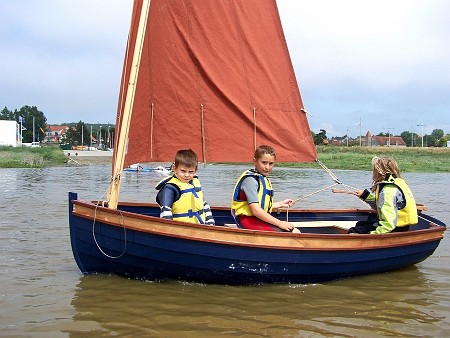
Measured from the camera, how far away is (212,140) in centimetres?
802

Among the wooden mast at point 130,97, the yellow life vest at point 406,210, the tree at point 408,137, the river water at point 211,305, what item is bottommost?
the river water at point 211,305

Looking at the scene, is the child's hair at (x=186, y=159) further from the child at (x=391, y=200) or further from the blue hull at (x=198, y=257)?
the child at (x=391, y=200)

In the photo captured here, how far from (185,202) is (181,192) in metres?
0.14

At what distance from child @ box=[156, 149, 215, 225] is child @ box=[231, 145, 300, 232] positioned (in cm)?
54

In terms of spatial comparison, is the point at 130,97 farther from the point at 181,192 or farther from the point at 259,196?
the point at 259,196

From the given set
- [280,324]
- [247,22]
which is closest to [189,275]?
[280,324]

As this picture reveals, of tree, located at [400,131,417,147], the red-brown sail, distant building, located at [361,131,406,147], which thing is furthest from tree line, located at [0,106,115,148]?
the red-brown sail

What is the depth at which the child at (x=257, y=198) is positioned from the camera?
6836 mm

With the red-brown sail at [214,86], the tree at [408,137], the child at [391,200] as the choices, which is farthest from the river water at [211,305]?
the tree at [408,137]

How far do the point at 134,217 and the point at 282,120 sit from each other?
9.62 feet

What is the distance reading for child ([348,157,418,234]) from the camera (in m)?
7.64

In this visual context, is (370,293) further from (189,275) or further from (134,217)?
(134,217)

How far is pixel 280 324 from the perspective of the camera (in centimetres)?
573

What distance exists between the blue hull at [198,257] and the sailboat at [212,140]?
14mm
